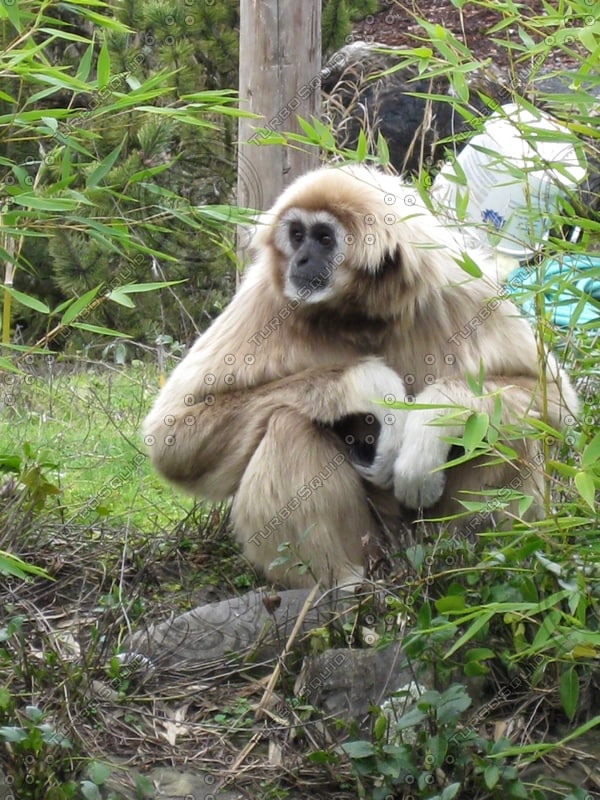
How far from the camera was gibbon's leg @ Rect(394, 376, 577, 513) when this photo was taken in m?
4.34

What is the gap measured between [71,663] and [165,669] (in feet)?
1.22

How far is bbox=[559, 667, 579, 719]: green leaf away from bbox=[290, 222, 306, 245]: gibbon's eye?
2175 mm

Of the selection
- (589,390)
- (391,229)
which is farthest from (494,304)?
(589,390)

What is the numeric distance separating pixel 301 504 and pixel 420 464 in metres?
0.48

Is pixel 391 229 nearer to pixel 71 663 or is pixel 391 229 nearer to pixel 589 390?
pixel 589 390

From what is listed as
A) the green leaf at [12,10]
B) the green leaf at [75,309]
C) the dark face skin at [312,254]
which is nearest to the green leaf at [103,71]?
the green leaf at [12,10]

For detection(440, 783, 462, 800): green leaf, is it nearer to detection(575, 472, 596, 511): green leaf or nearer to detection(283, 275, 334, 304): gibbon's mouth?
detection(575, 472, 596, 511): green leaf

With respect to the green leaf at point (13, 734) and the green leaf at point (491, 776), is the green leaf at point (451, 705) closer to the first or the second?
the green leaf at point (491, 776)

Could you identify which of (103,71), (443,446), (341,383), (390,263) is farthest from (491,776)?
(103,71)

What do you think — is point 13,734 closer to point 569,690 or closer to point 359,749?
point 359,749

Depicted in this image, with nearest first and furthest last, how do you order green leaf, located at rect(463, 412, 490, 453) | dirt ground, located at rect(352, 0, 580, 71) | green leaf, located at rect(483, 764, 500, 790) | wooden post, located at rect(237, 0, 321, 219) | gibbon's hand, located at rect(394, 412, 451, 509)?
green leaf, located at rect(463, 412, 490, 453), green leaf, located at rect(483, 764, 500, 790), gibbon's hand, located at rect(394, 412, 451, 509), wooden post, located at rect(237, 0, 321, 219), dirt ground, located at rect(352, 0, 580, 71)

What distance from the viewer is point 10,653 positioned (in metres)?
3.87

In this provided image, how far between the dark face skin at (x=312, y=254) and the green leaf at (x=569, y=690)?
1.94 meters

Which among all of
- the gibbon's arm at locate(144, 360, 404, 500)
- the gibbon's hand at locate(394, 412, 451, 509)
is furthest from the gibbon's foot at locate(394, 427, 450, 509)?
the gibbon's arm at locate(144, 360, 404, 500)
